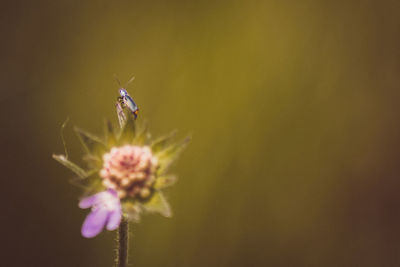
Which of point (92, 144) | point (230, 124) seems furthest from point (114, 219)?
point (230, 124)

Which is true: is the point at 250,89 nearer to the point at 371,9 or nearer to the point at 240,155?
the point at 240,155

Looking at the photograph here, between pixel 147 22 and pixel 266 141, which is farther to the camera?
pixel 266 141

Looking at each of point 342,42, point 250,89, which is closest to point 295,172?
point 250,89

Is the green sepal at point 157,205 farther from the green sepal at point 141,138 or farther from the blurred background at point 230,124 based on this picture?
the blurred background at point 230,124

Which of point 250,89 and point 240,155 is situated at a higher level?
point 250,89

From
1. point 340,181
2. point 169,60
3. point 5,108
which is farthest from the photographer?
point 340,181

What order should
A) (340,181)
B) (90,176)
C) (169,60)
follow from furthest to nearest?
(340,181)
(169,60)
(90,176)

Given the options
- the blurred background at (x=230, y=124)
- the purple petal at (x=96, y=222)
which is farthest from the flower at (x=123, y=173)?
the blurred background at (x=230, y=124)

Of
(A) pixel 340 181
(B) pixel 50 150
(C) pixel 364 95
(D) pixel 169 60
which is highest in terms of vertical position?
(D) pixel 169 60

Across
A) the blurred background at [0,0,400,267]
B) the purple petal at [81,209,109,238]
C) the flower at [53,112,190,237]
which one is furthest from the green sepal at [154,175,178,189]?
the blurred background at [0,0,400,267]
